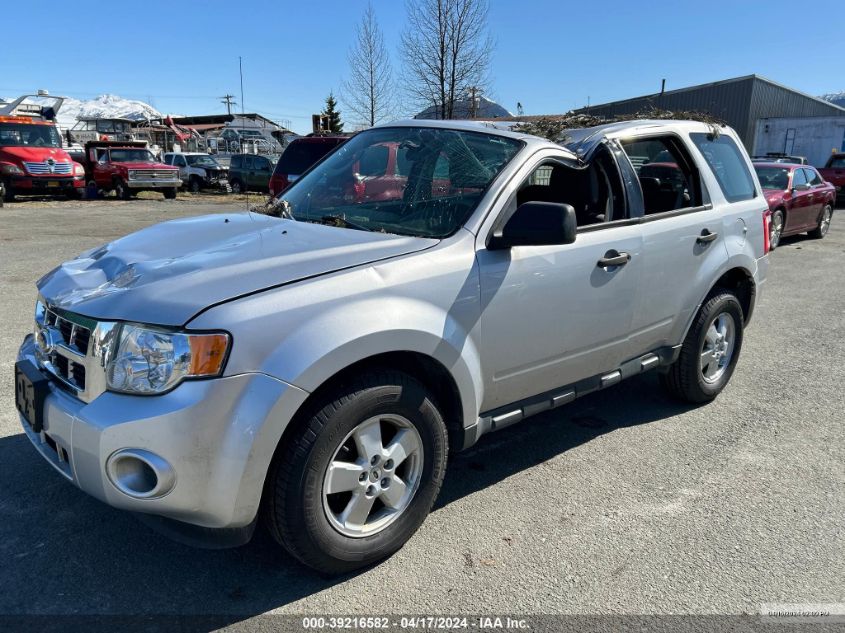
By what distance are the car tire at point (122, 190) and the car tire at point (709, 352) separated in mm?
23450

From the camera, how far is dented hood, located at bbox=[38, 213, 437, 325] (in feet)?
7.66

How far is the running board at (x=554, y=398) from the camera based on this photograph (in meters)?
3.12

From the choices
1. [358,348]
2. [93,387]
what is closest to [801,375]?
[358,348]

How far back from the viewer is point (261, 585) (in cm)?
264

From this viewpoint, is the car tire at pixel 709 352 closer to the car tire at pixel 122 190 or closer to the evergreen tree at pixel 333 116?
the car tire at pixel 122 190

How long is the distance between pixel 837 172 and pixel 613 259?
2306 cm

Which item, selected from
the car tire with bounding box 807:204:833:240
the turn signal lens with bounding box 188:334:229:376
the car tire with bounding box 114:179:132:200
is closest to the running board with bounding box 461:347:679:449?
the turn signal lens with bounding box 188:334:229:376

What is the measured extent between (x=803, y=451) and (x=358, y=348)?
301cm

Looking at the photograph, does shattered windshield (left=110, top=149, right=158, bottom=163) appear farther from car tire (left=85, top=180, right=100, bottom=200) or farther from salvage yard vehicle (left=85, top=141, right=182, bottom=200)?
car tire (left=85, top=180, right=100, bottom=200)

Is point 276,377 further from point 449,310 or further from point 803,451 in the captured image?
point 803,451

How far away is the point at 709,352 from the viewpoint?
14.8 ft

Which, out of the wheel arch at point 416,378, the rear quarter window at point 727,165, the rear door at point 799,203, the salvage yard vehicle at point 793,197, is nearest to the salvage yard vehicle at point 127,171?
the salvage yard vehicle at point 793,197

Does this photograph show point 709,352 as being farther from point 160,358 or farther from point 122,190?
point 122,190

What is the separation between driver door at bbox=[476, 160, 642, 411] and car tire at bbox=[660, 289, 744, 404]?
2.55ft
